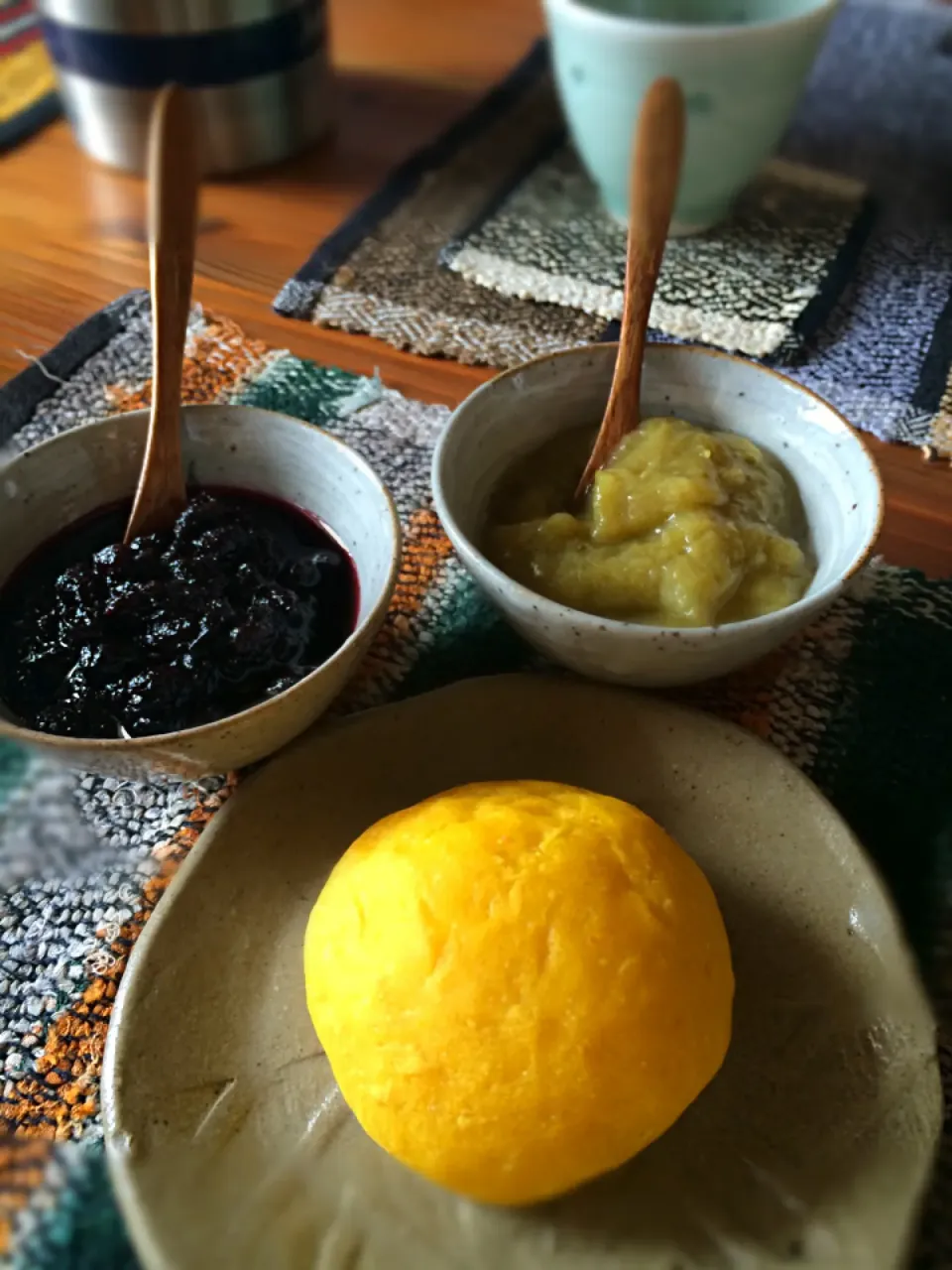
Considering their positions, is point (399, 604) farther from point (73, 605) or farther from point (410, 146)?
point (410, 146)

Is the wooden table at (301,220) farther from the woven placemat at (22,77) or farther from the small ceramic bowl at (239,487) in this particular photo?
the small ceramic bowl at (239,487)

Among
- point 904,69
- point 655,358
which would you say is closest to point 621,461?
point 655,358

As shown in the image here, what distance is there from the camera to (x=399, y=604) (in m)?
0.82

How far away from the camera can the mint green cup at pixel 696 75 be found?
0.97 m

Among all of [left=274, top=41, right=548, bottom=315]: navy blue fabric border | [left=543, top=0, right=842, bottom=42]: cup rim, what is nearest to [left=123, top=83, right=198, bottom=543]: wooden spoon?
[left=274, top=41, right=548, bottom=315]: navy blue fabric border

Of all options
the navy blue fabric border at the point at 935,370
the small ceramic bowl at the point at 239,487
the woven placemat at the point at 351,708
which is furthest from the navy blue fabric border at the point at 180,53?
the navy blue fabric border at the point at 935,370

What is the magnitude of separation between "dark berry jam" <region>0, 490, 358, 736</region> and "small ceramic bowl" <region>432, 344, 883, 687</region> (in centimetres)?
12

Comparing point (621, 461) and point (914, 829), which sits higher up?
point (621, 461)

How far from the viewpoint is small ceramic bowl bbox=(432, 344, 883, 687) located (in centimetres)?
64

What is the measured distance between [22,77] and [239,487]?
1139mm

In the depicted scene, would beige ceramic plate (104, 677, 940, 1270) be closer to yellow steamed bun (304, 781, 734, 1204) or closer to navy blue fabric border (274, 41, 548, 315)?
yellow steamed bun (304, 781, 734, 1204)

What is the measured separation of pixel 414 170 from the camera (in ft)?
4.32

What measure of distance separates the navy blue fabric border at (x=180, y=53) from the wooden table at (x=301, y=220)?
0.48 ft

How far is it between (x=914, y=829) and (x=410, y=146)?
114cm
